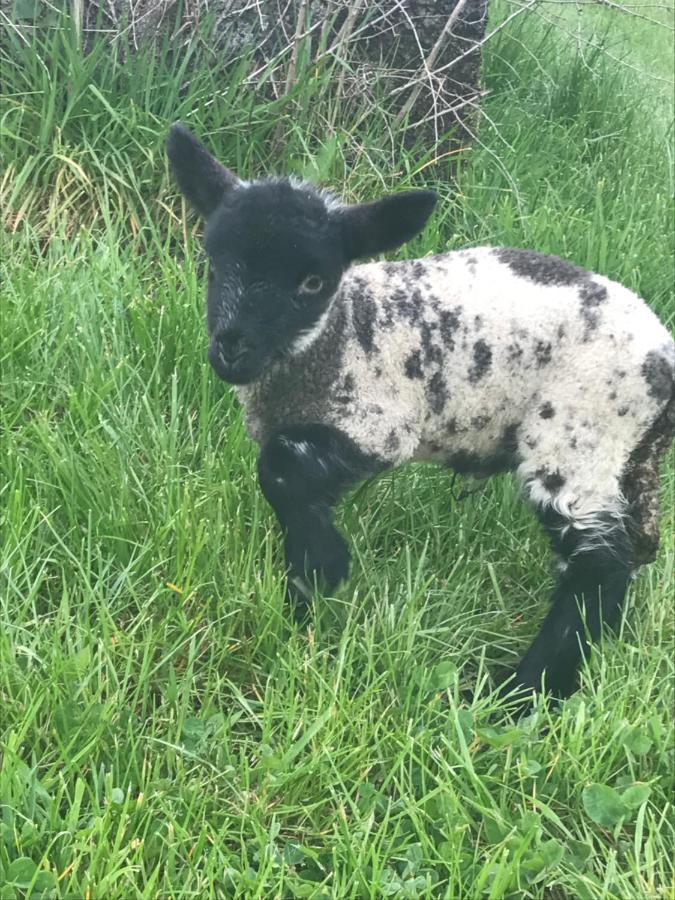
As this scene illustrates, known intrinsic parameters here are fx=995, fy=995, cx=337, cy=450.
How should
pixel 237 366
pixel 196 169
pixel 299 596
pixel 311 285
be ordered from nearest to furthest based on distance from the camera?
pixel 237 366 < pixel 311 285 < pixel 196 169 < pixel 299 596

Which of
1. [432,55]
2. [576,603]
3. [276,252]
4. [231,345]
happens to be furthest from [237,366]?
[432,55]

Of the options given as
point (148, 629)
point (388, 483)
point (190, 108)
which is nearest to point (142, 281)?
point (190, 108)

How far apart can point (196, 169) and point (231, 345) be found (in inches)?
24.7

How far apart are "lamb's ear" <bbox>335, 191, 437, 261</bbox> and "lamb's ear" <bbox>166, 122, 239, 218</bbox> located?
14.3 inches

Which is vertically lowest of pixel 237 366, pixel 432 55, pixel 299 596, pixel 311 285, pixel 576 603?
pixel 299 596

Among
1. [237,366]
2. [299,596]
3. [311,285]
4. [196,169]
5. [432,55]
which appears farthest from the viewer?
[432,55]

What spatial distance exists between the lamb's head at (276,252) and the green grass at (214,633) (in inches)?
26.8

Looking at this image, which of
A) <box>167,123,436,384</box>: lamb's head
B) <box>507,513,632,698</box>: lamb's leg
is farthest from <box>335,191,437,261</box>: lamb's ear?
<box>507,513,632,698</box>: lamb's leg

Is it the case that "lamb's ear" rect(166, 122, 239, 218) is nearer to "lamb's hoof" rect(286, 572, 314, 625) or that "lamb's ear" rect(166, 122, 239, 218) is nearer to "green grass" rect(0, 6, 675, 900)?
"green grass" rect(0, 6, 675, 900)

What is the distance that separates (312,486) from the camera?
2688 millimetres

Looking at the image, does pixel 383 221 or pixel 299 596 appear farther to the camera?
pixel 299 596

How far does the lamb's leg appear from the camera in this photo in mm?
2844

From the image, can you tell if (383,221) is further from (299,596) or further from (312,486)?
(299,596)

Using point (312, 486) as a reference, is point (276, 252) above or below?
above
